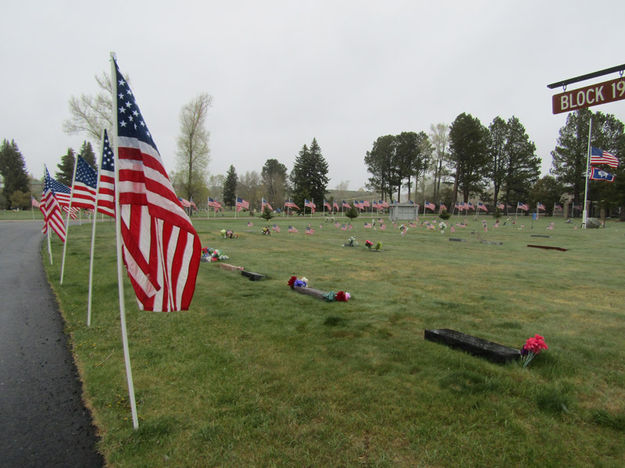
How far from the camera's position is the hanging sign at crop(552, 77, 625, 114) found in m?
5.09

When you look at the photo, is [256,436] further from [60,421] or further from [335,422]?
[60,421]

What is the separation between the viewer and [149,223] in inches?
126

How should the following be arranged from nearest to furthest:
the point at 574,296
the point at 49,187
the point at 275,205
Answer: the point at 574,296, the point at 49,187, the point at 275,205

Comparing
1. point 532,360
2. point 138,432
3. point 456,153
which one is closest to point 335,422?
point 138,432

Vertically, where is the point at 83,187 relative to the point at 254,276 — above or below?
above

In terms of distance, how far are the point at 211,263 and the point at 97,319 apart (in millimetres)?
5365

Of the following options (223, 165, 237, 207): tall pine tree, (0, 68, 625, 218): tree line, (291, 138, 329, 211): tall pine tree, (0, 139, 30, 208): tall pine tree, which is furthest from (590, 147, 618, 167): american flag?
(0, 139, 30, 208): tall pine tree

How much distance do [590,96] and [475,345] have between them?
15.5ft

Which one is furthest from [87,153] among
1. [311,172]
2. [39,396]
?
[39,396]

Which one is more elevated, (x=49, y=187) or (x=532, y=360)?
(x=49, y=187)

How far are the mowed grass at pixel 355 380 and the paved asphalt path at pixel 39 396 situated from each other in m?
0.18

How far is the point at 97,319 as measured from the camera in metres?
6.00

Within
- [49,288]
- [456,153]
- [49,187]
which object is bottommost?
[49,288]

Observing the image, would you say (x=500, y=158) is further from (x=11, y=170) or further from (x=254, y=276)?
(x=11, y=170)
